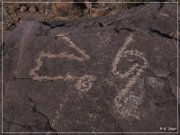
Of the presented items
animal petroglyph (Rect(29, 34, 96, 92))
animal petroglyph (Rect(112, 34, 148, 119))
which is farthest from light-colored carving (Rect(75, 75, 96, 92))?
animal petroglyph (Rect(112, 34, 148, 119))

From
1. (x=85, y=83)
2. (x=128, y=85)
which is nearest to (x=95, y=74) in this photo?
(x=85, y=83)

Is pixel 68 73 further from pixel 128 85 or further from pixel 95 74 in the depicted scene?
pixel 128 85

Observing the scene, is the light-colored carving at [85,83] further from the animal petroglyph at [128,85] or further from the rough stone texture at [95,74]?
the animal petroglyph at [128,85]

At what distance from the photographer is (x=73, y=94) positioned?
270cm

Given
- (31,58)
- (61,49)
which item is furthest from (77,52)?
Result: (31,58)

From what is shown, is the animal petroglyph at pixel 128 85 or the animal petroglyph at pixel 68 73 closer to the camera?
the animal petroglyph at pixel 128 85

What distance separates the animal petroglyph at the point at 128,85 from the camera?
256 centimetres

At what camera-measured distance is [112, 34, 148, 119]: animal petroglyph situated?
2.56 m

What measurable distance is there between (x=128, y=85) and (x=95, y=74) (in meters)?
0.24

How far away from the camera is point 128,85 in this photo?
2.68 meters

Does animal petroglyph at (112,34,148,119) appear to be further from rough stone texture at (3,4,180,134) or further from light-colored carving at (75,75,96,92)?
light-colored carving at (75,75,96,92)

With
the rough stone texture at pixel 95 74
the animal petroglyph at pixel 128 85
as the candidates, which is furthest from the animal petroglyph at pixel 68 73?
the animal petroglyph at pixel 128 85

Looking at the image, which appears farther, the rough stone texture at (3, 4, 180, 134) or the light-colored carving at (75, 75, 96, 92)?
the light-colored carving at (75, 75, 96, 92)

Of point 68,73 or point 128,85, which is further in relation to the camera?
point 68,73
